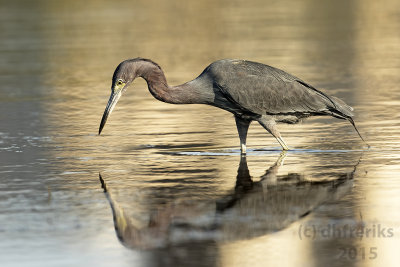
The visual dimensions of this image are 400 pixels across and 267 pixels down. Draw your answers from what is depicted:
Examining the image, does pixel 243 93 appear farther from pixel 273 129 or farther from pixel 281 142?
pixel 281 142

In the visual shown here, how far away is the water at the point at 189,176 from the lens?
26.3 feet

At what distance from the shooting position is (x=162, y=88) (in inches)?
503

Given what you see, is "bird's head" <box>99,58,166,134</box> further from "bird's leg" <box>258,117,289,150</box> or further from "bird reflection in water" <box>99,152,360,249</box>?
"bird reflection in water" <box>99,152,360,249</box>

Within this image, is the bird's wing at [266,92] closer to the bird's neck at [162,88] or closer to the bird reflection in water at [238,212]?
the bird's neck at [162,88]

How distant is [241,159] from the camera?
39.6 feet

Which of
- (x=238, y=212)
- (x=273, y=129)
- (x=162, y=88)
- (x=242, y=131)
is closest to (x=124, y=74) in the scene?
(x=162, y=88)

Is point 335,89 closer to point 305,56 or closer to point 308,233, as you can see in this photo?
point 305,56

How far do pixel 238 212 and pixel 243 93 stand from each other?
3482mm

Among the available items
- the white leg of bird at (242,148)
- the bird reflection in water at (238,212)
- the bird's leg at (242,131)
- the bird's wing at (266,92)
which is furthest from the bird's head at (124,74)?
the bird reflection in water at (238,212)

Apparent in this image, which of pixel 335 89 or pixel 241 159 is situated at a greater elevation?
pixel 241 159

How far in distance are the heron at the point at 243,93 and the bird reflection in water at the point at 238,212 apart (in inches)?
69.1

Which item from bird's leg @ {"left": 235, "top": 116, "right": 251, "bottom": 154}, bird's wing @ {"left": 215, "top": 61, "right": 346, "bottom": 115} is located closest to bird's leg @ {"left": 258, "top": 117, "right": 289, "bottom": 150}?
bird's wing @ {"left": 215, "top": 61, "right": 346, "bottom": 115}

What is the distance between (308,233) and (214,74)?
4527 mm

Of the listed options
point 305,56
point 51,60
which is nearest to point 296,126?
point 305,56
